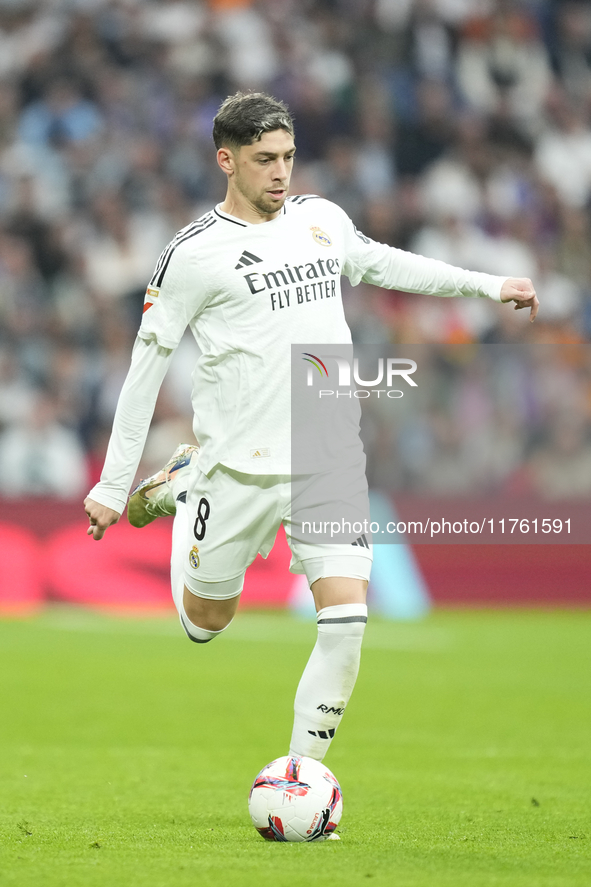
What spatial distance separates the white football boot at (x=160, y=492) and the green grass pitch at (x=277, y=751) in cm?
123

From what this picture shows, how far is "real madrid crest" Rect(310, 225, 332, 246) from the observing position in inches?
203

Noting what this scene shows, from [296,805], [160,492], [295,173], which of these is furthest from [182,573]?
[295,173]

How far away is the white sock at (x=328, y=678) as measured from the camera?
4859 millimetres

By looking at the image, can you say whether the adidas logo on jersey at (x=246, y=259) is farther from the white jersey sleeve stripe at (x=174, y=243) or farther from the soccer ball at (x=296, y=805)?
the soccer ball at (x=296, y=805)

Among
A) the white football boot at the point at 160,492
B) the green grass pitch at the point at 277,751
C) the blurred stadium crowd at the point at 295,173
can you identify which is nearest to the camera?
the green grass pitch at the point at 277,751

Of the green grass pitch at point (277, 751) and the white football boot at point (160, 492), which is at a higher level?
the white football boot at point (160, 492)

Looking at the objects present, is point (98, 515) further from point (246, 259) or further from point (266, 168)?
point (266, 168)

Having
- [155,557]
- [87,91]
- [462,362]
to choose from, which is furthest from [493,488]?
[87,91]

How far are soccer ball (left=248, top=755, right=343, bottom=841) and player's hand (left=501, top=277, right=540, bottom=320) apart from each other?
1926mm

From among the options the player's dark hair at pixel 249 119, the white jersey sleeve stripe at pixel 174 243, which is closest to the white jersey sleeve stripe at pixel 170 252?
the white jersey sleeve stripe at pixel 174 243

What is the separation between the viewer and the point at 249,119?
16.1ft

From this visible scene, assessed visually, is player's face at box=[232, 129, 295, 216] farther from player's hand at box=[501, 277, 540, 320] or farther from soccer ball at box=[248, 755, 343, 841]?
soccer ball at box=[248, 755, 343, 841]

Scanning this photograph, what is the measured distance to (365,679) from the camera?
9.98 meters

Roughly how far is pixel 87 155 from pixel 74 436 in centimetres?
391
